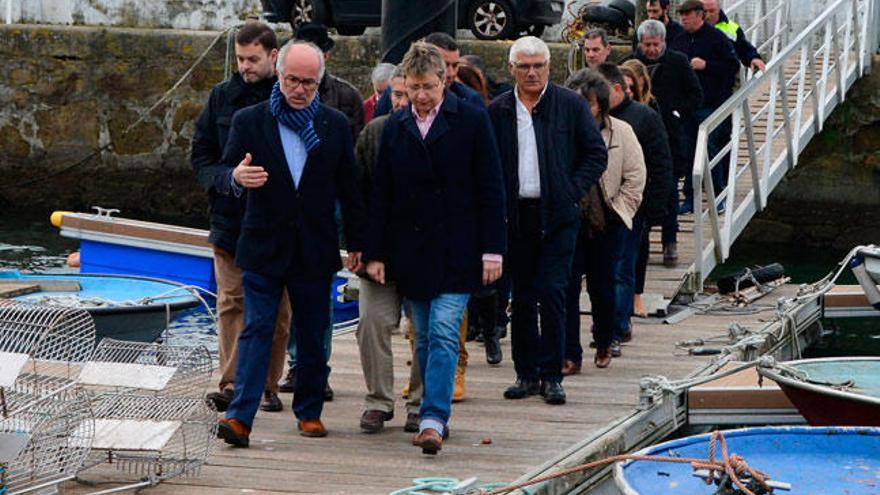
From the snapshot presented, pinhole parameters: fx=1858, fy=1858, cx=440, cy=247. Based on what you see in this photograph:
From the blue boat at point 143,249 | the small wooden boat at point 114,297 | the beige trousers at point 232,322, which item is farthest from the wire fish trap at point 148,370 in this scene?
the blue boat at point 143,249

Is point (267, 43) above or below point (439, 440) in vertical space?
above

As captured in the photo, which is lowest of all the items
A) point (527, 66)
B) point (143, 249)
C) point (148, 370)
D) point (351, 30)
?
point (143, 249)

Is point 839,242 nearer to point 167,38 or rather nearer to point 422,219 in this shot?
point 167,38

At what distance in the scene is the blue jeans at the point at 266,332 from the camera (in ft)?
24.8

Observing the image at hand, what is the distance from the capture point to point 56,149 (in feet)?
72.0

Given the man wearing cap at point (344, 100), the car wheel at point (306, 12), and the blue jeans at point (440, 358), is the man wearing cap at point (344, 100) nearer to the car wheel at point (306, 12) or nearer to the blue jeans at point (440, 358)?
the blue jeans at point (440, 358)

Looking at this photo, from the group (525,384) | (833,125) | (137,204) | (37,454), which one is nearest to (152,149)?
(137,204)

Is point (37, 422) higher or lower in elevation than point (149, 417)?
higher

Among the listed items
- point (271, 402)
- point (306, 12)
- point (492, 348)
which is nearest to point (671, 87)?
point (492, 348)

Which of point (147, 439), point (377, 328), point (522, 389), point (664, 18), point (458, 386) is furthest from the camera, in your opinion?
point (664, 18)

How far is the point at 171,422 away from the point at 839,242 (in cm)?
1357

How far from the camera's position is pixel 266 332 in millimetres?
7582

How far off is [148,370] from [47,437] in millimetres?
655

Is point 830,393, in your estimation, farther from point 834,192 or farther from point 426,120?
point 834,192
